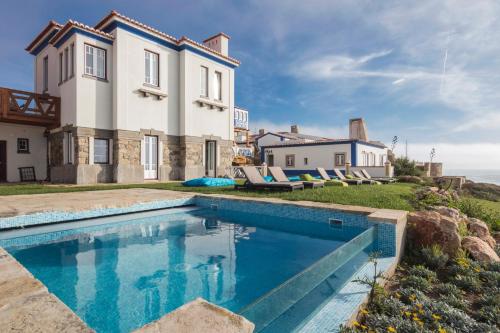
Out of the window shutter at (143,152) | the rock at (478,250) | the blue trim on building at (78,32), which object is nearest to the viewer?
the rock at (478,250)

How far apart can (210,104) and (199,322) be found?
1727cm

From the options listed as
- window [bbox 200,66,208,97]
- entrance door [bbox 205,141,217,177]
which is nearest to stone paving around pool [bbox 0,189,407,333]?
entrance door [bbox 205,141,217,177]

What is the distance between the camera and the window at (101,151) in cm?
1353

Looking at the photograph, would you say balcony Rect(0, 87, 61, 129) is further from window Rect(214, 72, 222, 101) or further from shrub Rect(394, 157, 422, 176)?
shrub Rect(394, 157, 422, 176)

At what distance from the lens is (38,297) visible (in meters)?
1.87

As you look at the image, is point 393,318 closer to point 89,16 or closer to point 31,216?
point 31,216

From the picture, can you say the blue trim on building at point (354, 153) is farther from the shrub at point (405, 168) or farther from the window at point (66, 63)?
the window at point (66, 63)

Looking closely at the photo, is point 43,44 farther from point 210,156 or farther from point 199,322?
point 199,322

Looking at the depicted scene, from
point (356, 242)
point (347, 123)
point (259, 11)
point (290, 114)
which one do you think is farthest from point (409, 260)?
point (290, 114)

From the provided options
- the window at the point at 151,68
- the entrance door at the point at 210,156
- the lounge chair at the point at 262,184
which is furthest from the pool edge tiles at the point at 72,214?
the entrance door at the point at 210,156

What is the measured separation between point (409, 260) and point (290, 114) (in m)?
39.4

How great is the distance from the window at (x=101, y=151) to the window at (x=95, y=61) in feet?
10.8

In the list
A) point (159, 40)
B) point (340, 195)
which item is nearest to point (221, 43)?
point (159, 40)

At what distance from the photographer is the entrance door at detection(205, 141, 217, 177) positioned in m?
18.6
